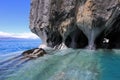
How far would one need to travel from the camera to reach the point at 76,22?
37.3 meters

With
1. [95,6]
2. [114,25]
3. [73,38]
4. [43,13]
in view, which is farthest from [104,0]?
[43,13]

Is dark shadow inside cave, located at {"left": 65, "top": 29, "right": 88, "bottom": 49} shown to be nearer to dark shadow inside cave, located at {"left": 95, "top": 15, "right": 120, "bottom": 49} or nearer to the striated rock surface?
the striated rock surface

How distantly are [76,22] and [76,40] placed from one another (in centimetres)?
415

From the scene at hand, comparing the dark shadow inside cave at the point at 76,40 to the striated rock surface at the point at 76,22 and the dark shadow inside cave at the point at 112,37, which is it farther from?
the dark shadow inside cave at the point at 112,37

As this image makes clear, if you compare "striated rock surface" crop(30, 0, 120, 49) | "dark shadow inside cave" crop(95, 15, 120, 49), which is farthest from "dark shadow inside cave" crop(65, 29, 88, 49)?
"dark shadow inside cave" crop(95, 15, 120, 49)

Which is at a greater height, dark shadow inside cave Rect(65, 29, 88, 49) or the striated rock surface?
the striated rock surface

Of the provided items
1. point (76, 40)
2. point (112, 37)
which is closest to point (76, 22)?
point (76, 40)

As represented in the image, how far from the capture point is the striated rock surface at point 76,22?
3450 centimetres

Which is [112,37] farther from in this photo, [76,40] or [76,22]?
[76,22]

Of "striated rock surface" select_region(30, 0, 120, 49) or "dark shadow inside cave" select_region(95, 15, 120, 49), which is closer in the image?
"striated rock surface" select_region(30, 0, 120, 49)

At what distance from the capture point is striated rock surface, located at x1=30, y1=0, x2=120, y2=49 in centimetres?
3450

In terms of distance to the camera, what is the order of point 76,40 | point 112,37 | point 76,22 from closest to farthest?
point 76,22 < point 76,40 < point 112,37

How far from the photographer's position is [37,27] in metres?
44.6

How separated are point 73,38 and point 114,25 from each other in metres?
7.35
